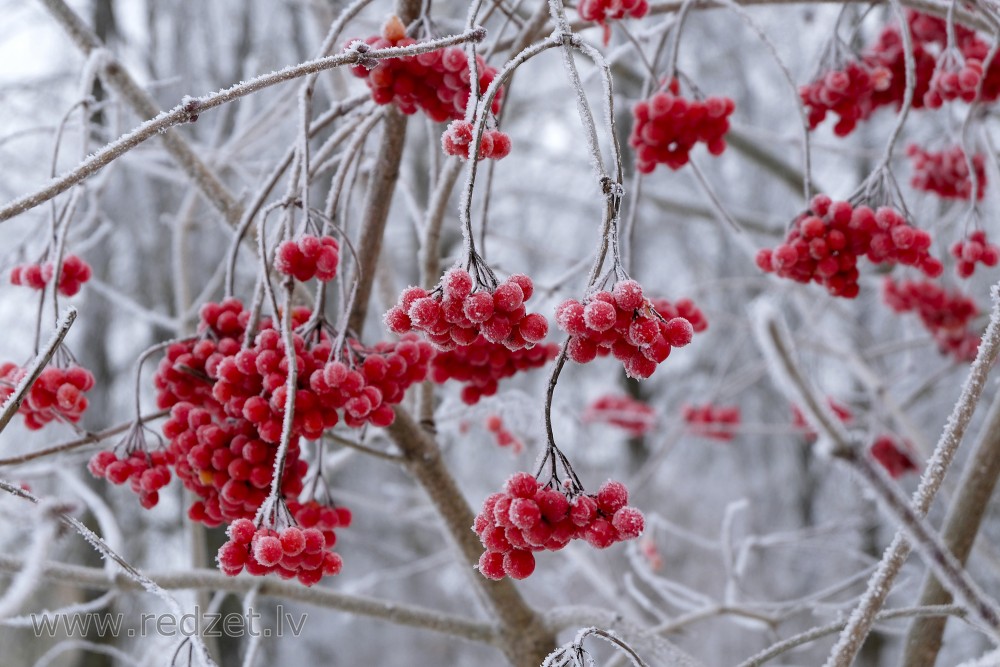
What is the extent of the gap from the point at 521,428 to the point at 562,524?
1.15 m

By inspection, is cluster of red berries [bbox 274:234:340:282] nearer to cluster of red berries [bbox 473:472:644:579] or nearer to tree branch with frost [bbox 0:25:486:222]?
tree branch with frost [bbox 0:25:486:222]

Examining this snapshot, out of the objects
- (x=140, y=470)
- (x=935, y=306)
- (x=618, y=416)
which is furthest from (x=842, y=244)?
(x=618, y=416)

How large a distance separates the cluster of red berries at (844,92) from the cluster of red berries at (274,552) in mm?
1151

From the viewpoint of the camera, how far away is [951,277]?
384 centimetres

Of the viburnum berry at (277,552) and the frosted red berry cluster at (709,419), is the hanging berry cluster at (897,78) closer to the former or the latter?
the viburnum berry at (277,552)

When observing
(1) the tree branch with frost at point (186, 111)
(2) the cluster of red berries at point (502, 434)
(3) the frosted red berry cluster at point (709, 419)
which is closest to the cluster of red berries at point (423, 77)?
(1) the tree branch with frost at point (186, 111)

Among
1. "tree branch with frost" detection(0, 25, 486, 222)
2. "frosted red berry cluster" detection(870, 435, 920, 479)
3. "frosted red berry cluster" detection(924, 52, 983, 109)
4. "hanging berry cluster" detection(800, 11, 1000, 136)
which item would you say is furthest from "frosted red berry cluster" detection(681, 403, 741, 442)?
"tree branch with frost" detection(0, 25, 486, 222)

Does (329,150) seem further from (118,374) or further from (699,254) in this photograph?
(699,254)

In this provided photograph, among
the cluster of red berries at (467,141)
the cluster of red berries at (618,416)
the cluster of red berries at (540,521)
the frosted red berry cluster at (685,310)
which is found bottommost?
the cluster of red berries at (540,521)

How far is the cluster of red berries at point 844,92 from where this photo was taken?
1.52m

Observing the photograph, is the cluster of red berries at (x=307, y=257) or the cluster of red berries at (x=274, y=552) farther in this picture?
the cluster of red berries at (x=307, y=257)

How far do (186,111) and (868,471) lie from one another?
0.72 meters

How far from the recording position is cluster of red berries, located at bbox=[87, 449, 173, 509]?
1.11 m

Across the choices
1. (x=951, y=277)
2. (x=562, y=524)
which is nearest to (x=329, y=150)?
(x=562, y=524)
